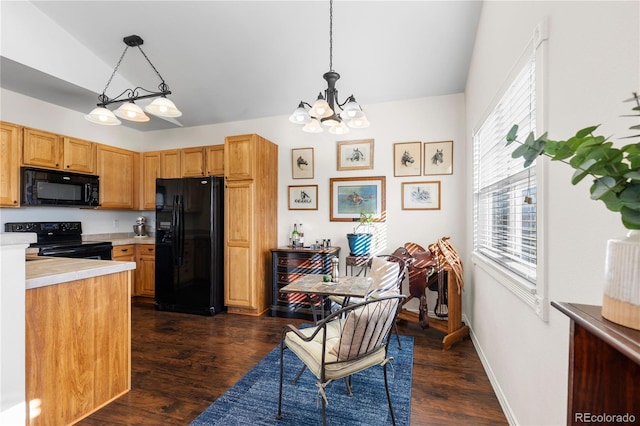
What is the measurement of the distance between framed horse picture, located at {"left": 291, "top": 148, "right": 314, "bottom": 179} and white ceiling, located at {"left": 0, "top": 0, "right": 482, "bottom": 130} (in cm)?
68

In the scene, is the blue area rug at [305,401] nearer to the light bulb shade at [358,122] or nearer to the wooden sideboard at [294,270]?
the wooden sideboard at [294,270]

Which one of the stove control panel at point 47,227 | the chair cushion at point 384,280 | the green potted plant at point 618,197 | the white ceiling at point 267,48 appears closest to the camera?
the green potted plant at point 618,197

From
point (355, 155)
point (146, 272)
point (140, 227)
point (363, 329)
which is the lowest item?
point (146, 272)

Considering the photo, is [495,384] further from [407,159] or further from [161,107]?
[161,107]

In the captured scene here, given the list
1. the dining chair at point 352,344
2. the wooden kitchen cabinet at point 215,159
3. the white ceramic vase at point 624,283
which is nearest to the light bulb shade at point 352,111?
the dining chair at point 352,344

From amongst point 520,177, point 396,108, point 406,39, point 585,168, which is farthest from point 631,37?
point 396,108

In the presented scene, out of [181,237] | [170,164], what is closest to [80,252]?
[181,237]

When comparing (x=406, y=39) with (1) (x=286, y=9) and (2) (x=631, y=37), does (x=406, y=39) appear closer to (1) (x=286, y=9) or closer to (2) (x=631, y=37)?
(1) (x=286, y=9)

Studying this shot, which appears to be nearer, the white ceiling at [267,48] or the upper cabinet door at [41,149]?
the white ceiling at [267,48]

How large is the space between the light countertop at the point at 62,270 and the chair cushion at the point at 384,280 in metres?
1.97

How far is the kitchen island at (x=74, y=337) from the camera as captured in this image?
5.58 feet

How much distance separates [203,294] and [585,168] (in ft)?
13.9

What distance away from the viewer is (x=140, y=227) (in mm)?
5066

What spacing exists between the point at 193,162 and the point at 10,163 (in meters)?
2.04
